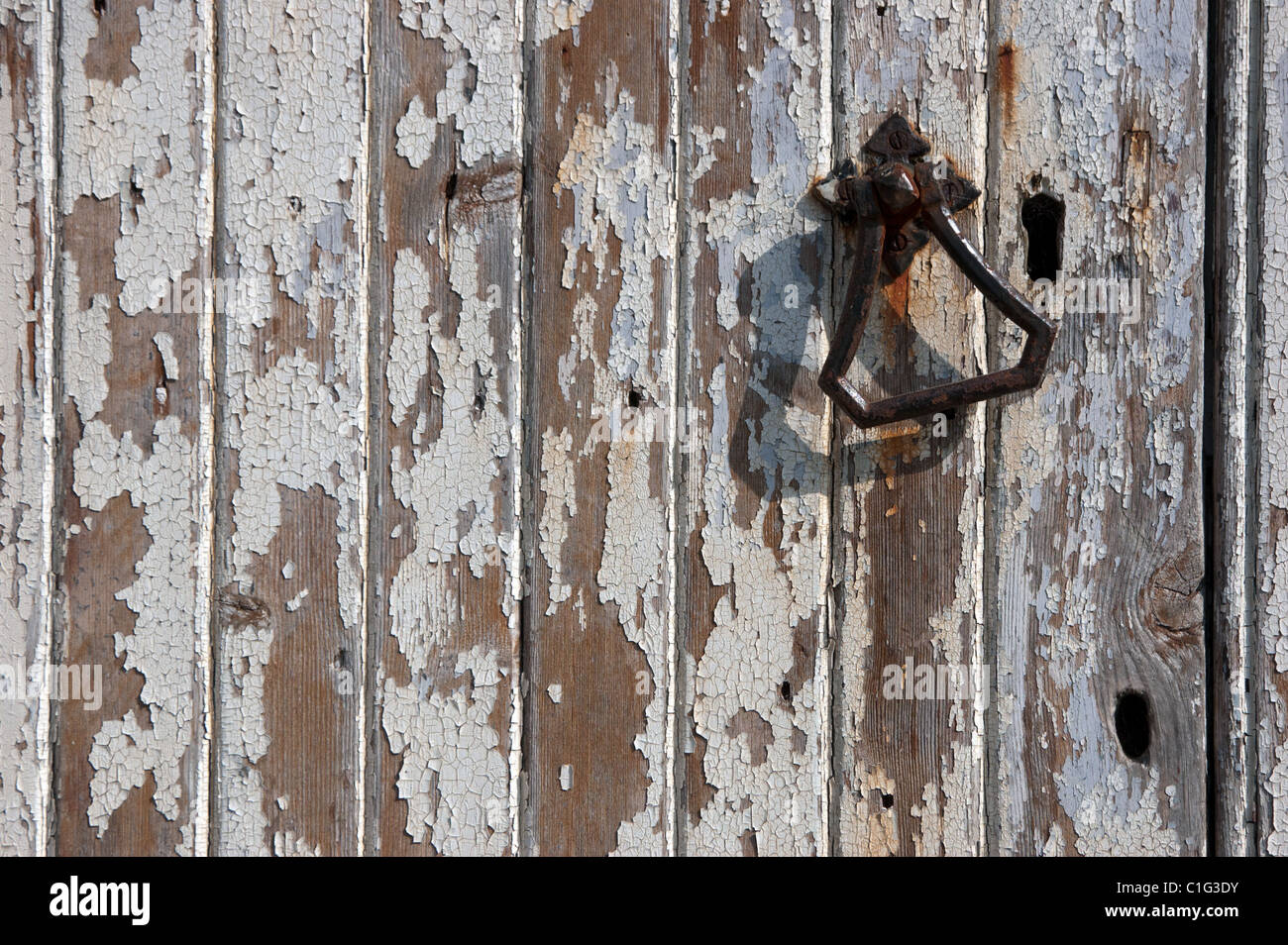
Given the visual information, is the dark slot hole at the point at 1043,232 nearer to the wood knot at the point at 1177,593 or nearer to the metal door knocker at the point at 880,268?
the metal door knocker at the point at 880,268

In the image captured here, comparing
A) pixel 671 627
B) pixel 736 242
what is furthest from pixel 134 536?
pixel 736 242

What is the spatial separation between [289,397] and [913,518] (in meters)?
0.55

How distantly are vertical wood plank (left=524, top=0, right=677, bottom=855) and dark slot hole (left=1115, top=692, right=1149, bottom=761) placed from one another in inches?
15.4

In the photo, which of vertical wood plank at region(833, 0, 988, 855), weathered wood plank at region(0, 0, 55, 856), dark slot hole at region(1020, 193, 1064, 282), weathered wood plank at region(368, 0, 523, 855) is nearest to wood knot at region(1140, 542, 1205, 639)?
vertical wood plank at region(833, 0, 988, 855)

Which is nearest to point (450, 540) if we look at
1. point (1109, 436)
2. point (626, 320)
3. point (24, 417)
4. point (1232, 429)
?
point (626, 320)

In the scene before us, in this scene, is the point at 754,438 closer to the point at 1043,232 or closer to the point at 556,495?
the point at 556,495

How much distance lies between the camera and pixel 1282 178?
77 cm

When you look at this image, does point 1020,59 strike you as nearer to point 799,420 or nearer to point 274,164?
point 799,420

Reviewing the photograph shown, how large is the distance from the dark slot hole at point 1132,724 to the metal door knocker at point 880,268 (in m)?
0.30

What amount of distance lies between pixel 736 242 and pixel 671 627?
340 millimetres

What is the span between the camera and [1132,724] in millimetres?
782

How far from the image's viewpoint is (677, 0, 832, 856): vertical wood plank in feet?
2.57

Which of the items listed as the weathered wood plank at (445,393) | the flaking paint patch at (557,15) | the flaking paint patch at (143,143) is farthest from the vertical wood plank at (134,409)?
the flaking paint patch at (557,15)

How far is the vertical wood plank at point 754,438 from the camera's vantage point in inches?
30.8
